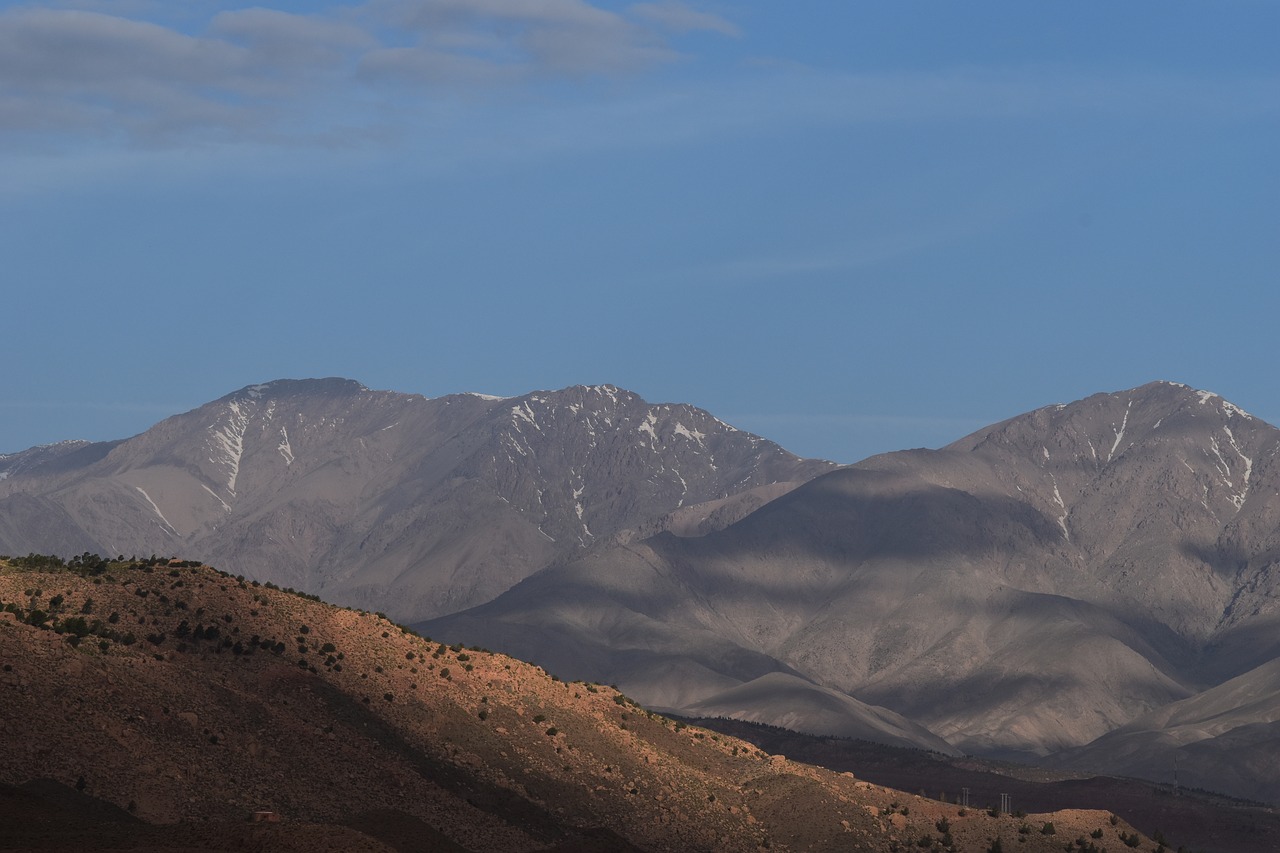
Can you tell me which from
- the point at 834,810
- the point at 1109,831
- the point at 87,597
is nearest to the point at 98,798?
the point at 87,597

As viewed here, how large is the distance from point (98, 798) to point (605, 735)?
89.2 ft

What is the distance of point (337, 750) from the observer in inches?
2717

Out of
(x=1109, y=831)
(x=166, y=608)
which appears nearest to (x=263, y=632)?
(x=166, y=608)

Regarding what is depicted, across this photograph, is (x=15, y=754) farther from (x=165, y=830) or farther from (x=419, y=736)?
(x=419, y=736)

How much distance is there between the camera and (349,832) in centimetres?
4991

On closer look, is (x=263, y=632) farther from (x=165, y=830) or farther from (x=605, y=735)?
(x=165, y=830)

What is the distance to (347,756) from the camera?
226 ft

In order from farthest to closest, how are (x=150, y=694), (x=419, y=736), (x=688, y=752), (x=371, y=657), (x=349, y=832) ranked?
(x=688, y=752) < (x=371, y=657) < (x=419, y=736) < (x=150, y=694) < (x=349, y=832)

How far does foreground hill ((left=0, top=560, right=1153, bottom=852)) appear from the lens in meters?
59.0

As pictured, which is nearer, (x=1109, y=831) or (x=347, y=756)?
(x=347, y=756)

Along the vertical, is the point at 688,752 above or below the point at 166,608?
below

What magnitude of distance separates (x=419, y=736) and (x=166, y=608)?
11.0 meters

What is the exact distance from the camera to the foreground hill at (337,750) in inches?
2324

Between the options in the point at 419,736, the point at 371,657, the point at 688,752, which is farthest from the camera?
the point at 688,752
